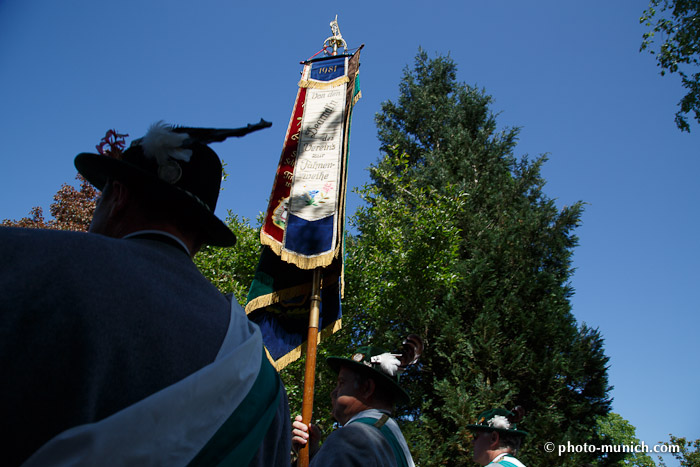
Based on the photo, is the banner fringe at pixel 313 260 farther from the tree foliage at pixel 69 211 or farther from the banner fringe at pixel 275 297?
the tree foliage at pixel 69 211

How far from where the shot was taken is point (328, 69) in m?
6.89

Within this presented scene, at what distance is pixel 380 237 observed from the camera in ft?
34.2

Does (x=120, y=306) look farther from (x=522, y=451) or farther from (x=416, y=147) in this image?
(x=416, y=147)

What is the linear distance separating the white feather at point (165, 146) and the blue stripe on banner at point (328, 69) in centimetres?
560

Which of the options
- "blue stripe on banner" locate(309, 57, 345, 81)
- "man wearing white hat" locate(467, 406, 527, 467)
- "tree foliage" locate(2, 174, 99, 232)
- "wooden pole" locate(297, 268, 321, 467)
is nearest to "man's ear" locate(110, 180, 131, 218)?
"wooden pole" locate(297, 268, 321, 467)

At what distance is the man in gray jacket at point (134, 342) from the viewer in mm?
931

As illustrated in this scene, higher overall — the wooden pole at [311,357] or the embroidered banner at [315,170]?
the embroidered banner at [315,170]

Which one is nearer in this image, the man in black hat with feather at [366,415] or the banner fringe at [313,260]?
the man in black hat with feather at [366,415]

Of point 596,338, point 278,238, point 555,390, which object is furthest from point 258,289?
point 596,338

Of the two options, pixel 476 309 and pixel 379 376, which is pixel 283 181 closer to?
pixel 379 376

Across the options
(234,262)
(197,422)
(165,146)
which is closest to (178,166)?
(165,146)

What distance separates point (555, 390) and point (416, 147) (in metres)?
9.92

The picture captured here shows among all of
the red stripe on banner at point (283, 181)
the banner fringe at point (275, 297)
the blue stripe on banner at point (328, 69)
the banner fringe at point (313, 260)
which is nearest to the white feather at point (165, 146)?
the banner fringe at point (313, 260)

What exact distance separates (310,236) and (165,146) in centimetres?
427
